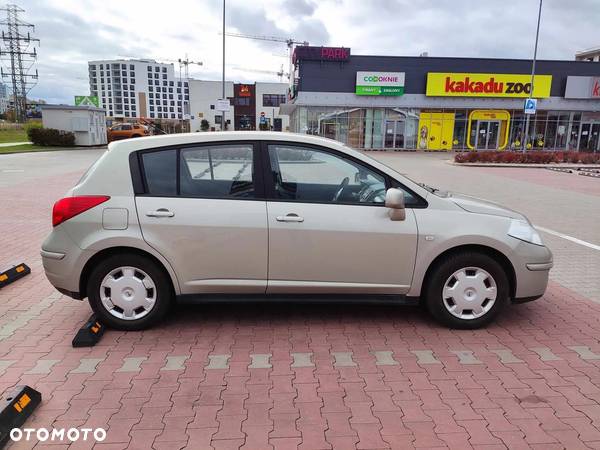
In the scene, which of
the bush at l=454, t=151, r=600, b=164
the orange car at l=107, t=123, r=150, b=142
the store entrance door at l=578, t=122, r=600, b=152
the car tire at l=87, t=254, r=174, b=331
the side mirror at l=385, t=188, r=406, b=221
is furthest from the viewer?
A: the orange car at l=107, t=123, r=150, b=142

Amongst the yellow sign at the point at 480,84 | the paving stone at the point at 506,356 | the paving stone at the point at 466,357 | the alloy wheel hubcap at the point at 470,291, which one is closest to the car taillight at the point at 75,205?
the alloy wheel hubcap at the point at 470,291

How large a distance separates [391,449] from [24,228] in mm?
7645

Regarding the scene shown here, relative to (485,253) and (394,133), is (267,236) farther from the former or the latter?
(394,133)

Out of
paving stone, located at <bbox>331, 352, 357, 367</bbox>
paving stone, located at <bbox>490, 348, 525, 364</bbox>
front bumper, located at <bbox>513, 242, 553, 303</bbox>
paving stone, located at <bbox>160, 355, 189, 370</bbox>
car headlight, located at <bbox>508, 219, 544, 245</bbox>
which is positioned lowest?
paving stone, located at <bbox>160, 355, 189, 370</bbox>

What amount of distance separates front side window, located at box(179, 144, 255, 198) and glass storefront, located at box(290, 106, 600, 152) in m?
32.9

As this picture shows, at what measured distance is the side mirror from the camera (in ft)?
12.7

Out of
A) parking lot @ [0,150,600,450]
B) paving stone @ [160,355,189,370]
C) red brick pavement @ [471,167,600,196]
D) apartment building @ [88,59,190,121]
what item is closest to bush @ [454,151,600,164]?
red brick pavement @ [471,167,600,196]

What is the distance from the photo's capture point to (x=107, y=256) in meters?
4.01

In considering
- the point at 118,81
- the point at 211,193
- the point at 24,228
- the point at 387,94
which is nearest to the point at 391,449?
the point at 211,193

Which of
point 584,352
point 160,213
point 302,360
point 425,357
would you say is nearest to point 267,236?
point 160,213

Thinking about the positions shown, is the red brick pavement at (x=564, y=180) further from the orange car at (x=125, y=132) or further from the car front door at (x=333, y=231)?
the orange car at (x=125, y=132)

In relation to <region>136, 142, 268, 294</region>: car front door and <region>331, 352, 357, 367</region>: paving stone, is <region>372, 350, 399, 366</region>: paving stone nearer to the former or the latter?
<region>331, 352, 357, 367</region>: paving stone

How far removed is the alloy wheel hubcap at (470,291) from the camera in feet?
13.4

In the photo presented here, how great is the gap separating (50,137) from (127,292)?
3329cm
